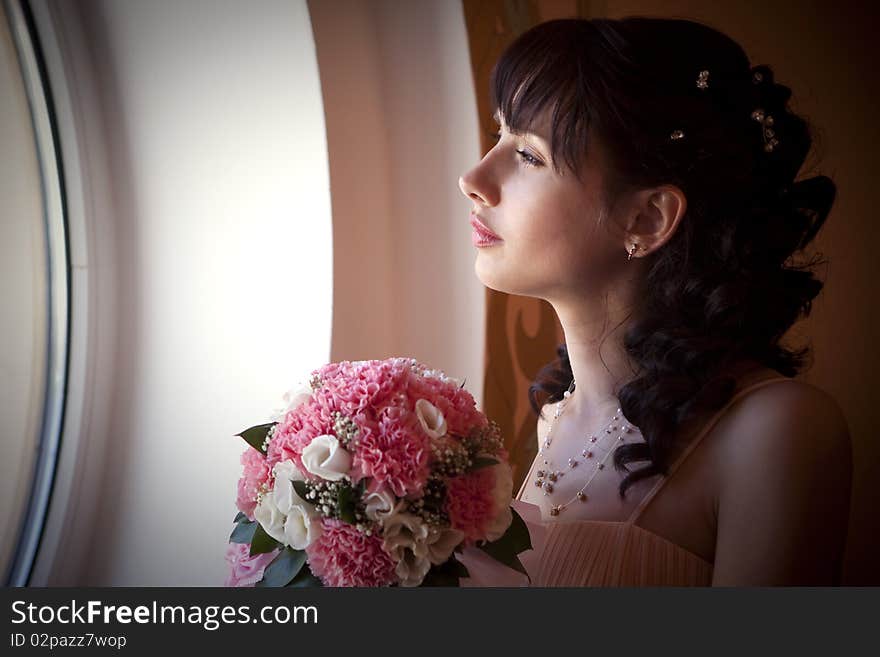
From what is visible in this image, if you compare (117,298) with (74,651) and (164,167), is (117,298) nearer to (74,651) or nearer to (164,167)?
(164,167)

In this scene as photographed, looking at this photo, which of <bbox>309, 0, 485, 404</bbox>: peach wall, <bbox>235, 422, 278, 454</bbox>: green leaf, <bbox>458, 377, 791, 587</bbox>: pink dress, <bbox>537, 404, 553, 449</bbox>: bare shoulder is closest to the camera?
<bbox>235, 422, 278, 454</bbox>: green leaf

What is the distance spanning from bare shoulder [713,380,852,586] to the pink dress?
47mm

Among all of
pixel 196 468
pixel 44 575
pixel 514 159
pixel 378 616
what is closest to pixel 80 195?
pixel 196 468

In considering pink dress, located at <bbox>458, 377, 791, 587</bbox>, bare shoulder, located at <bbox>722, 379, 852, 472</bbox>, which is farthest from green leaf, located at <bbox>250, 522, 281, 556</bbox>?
bare shoulder, located at <bbox>722, 379, 852, 472</bbox>

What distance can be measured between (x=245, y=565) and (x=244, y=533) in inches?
1.3

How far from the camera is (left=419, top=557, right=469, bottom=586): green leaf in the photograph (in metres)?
0.77

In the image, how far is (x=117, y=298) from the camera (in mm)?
1458

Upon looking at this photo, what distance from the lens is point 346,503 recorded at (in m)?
0.74

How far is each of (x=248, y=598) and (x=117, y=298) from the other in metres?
0.84

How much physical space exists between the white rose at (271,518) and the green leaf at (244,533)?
0.06 m

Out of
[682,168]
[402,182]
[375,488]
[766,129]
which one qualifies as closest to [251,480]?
[375,488]

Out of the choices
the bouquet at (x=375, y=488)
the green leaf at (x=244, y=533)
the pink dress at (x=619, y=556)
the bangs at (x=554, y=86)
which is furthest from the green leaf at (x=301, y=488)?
the bangs at (x=554, y=86)

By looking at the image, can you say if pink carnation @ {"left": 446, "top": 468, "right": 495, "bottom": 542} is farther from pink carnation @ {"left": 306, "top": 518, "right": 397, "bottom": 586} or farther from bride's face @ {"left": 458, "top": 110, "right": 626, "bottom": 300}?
bride's face @ {"left": 458, "top": 110, "right": 626, "bottom": 300}

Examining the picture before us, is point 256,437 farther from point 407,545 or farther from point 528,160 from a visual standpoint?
point 528,160
